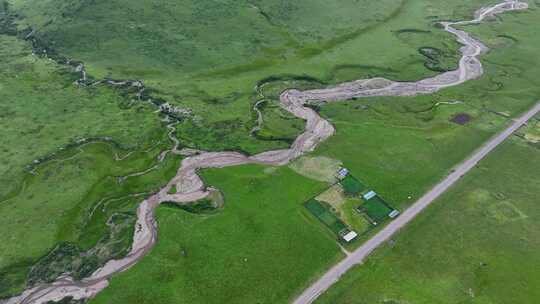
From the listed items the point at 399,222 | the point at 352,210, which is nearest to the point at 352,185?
the point at 352,210

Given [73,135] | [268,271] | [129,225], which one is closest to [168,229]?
[129,225]

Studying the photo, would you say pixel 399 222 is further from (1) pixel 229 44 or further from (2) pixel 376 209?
(1) pixel 229 44

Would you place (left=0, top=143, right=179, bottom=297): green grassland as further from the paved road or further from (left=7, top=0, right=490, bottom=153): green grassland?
the paved road

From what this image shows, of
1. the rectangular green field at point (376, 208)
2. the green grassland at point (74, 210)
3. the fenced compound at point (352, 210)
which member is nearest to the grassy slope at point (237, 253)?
the fenced compound at point (352, 210)

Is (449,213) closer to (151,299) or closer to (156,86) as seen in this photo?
(151,299)

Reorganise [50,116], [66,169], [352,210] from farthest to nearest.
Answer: [50,116] < [66,169] < [352,210]

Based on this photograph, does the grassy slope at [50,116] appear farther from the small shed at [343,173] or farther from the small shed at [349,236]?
the small shed at [349,236]

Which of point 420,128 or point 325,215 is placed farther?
point 420,128
